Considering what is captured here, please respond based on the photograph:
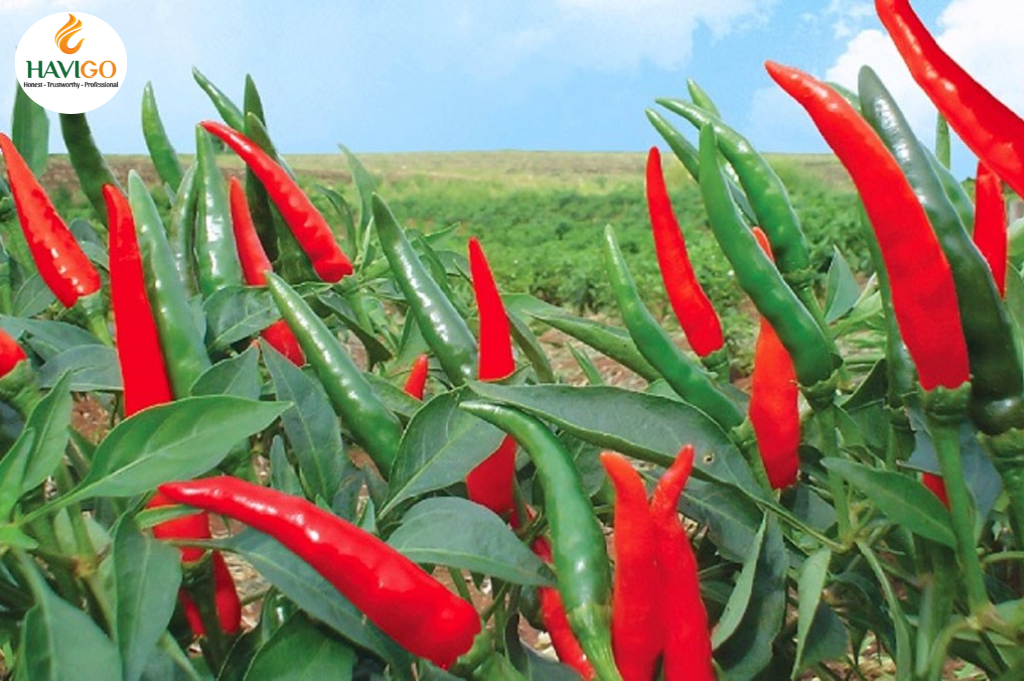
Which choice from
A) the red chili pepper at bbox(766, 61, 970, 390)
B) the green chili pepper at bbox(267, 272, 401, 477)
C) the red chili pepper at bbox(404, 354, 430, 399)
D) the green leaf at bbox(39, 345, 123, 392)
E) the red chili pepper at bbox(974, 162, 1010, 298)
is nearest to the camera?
the red chili pepper at bbox(766, 61, 970, 390)

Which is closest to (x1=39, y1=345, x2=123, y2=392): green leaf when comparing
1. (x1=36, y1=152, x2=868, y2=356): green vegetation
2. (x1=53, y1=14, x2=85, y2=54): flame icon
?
(x1=36, y1=152, x2=868, y2=356): green vegetation

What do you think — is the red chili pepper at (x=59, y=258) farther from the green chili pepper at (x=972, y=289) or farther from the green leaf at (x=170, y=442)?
the green chili pepper at (x=972, y=289)

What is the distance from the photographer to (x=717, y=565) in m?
1.10

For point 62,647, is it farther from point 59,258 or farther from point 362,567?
point 59,258

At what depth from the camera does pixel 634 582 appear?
881mm

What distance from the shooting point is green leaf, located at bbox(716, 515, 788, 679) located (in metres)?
0.93

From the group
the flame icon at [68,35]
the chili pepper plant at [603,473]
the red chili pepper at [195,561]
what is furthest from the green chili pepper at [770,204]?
the flame icon at [68,35]

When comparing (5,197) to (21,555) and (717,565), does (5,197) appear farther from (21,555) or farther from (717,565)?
(717,565)

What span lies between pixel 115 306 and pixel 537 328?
6.05m

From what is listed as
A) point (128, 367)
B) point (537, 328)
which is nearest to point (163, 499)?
point (128, 367)

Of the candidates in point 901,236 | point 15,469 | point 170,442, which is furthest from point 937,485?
point 15,469

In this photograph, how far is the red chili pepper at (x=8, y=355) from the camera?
3.72 feet

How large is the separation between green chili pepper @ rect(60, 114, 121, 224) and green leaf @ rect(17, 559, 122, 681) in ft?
3.61

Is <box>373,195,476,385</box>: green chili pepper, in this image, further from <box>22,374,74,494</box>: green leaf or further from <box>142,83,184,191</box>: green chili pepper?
<box>142,83,184,191</box>: green chili pepper
